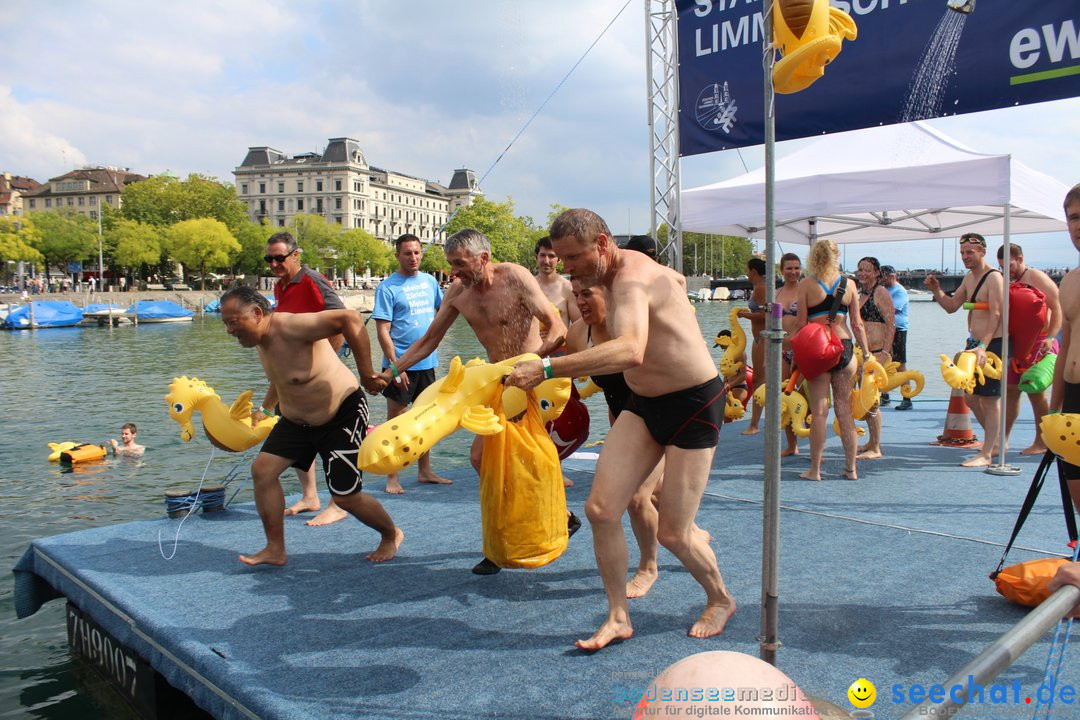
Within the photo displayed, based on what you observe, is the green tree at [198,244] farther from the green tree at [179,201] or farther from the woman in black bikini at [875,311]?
the woman in black bikini at [875,311]

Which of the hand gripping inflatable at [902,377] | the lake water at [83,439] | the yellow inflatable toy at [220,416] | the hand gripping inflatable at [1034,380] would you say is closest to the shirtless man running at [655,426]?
the lake water at [83,439]

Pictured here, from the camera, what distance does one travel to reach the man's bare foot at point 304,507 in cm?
581

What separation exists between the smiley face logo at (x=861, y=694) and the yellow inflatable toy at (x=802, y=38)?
207 cm

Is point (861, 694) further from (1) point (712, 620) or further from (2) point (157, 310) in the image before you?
(2) point (157, 310)

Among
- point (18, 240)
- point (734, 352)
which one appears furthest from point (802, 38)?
point (18, 240)

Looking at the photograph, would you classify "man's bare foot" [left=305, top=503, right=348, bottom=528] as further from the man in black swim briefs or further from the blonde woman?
the man in black swim briefs

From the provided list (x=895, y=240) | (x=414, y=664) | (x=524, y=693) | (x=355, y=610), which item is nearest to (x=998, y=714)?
(x=524, y=693)

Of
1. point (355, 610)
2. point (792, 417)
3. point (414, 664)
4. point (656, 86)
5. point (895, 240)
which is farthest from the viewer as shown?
point (895, 240)

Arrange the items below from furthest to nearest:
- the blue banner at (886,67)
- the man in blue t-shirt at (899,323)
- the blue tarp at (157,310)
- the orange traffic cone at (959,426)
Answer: the blue tarp at (157,310) → the man in blue t-shirt at (899,323) → the orange traffic cone at (959,426) → the blue banner at (886,67)

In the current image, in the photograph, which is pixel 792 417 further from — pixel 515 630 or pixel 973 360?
pixel 515 630

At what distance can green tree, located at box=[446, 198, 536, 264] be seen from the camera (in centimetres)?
7625

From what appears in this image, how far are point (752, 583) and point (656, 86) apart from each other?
5.76 m

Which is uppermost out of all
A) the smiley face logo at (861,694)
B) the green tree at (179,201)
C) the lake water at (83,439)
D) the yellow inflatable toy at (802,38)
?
the green tree at (179,201)

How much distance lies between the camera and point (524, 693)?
2.95 meters
